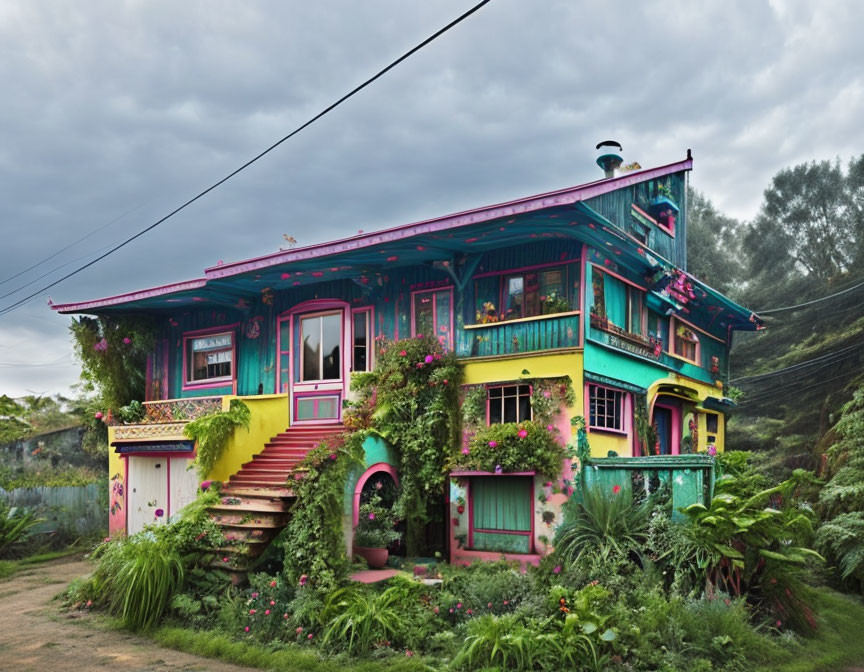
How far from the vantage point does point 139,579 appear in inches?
388

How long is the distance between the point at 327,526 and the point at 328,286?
6.32m

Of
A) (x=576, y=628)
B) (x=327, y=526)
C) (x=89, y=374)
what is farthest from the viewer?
(x=89, y=374)

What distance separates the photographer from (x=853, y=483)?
45.4 feet

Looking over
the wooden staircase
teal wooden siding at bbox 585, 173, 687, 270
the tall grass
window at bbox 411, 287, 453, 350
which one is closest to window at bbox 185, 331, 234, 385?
the wooden staircase

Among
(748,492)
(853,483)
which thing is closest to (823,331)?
(853,483)

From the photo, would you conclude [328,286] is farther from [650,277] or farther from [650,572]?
[650,572]

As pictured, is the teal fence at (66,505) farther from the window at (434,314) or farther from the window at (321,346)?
the window at (434,314)

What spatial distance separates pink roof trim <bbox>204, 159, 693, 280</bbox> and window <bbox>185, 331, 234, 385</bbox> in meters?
2.26

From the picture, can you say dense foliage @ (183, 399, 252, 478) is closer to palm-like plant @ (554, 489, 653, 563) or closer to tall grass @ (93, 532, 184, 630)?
tall grass @ (93, 532, 184, 630)

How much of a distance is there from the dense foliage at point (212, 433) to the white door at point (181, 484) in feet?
2.75

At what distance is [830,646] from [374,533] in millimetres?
6307

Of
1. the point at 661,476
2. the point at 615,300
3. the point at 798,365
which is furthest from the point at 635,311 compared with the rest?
the point at 798,365

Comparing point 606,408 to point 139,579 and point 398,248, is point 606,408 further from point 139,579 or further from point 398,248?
point 139,579

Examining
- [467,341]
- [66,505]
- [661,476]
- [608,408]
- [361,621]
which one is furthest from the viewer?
[66,505]
